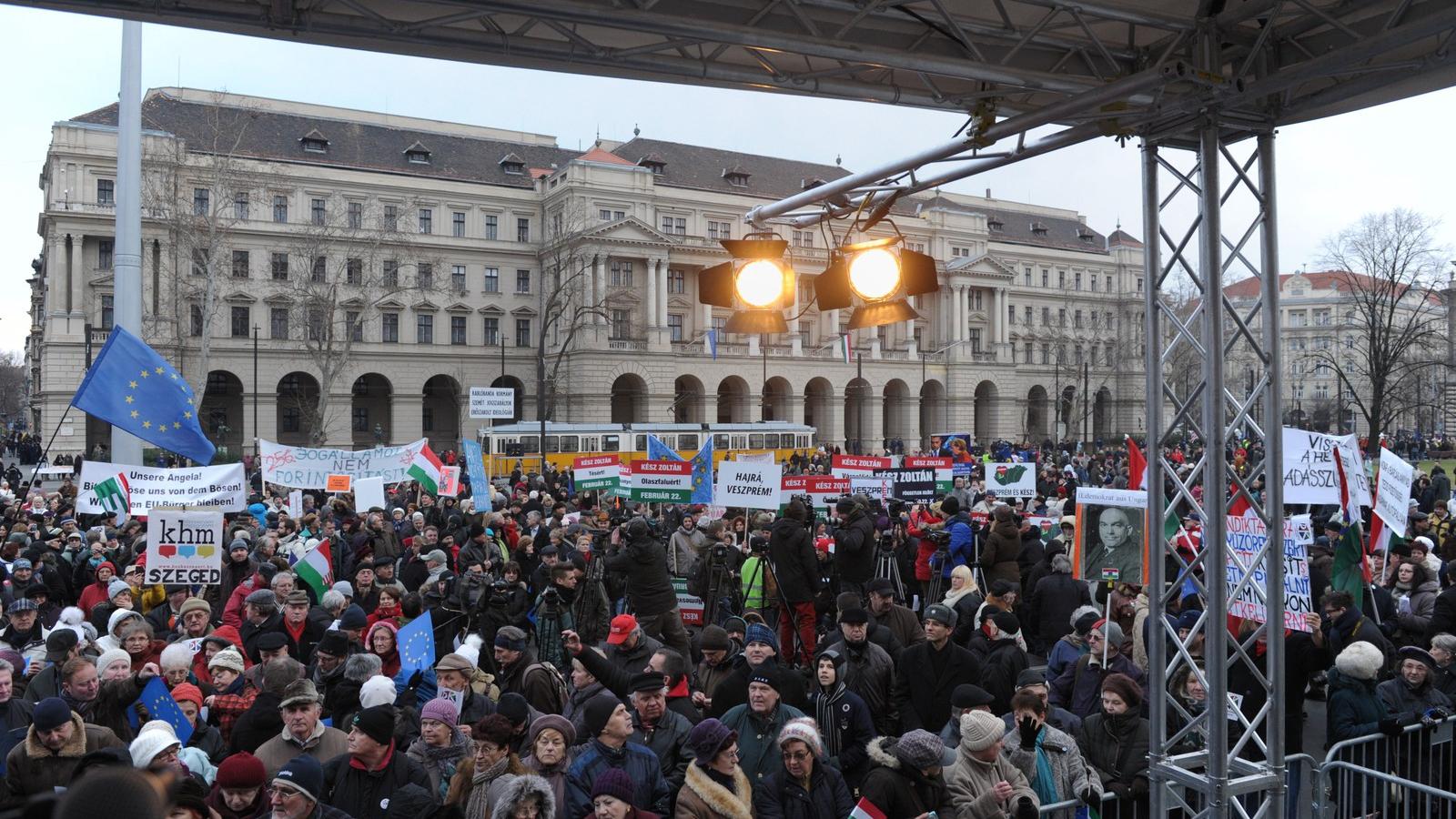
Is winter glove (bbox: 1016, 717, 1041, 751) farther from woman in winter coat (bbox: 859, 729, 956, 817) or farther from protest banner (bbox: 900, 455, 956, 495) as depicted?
protest banner (bbox: 900, 455, 956, 495)

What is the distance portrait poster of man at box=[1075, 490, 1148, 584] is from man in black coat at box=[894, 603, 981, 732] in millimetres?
2719

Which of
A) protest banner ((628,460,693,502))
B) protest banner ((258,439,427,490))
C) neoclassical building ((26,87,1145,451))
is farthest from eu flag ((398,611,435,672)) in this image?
neoclassical building ((26,87,1145,451))

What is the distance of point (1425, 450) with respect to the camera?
54594 mm

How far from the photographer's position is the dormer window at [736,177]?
69125 mm

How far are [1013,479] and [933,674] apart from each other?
11809mm

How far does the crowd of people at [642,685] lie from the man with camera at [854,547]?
3 centimetres

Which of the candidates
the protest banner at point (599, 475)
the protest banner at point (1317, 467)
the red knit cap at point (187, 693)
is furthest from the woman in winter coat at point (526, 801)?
the protest banner at point (599, 475)

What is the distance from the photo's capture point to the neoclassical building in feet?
168

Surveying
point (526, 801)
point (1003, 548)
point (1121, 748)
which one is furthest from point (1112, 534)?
point (526, 801)

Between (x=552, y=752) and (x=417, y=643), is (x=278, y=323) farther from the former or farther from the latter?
(x=552, y=752)

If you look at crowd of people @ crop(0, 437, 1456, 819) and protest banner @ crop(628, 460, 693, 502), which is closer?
crowd of people @ crop(0, 437, 1456, 819)

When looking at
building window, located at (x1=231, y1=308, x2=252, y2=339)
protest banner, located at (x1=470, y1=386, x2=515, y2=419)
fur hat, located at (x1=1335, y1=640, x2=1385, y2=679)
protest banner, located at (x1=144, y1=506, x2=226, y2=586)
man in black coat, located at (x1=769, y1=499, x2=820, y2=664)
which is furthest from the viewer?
building window, located at (x1=231, y1=308, x2=252, y2=339)

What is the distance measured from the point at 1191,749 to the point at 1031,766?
1.44 meters

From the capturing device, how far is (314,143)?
5928 centimetres
